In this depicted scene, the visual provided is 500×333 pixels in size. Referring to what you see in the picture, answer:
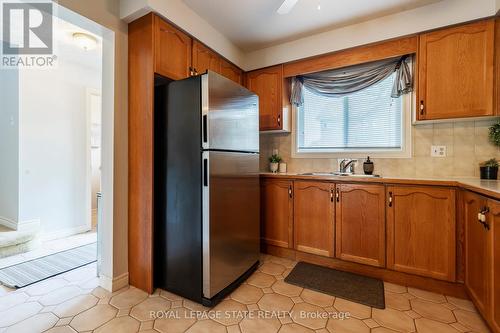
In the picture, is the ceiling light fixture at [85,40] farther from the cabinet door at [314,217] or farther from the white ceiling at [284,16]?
the cabinet door at [314,217]

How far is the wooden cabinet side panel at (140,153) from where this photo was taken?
183cm

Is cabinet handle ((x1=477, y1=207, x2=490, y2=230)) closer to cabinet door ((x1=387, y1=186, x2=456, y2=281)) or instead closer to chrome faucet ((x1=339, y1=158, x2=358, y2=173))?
cabinet door ((x1=387, y1=186, x2=456, y2=281))

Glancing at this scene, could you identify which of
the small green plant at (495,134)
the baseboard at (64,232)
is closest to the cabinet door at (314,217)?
the small green plant at (495,134)

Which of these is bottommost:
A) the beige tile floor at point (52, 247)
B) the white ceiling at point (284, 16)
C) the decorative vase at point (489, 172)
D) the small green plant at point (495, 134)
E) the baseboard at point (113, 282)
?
the beige tile floor at point (52, 247)

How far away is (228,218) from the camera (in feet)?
6.07

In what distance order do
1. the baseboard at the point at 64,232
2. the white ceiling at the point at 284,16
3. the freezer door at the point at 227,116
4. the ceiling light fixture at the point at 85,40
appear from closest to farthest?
the freezer door at the point at 227,116
the white ceiling at the point at 284,16
the ceiling light fixture at the point at 85,40
the baseboard at the point at 64,232

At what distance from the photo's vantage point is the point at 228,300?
1.78 m

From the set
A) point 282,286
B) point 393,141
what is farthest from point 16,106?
point 393,141

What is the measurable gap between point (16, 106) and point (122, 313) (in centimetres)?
298

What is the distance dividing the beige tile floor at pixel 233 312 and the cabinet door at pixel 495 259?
0.30 m

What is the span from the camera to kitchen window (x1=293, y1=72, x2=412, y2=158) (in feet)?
8.00

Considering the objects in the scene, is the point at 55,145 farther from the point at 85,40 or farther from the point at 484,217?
the point at 484,217

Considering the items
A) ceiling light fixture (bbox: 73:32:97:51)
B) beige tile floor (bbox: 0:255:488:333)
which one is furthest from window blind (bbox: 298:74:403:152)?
ceiling light fixture (bbox: 73:32:97:51)

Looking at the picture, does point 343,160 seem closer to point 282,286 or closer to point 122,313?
point 282,286
